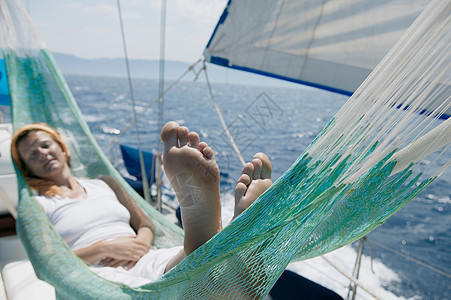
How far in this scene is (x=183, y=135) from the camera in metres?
0.79

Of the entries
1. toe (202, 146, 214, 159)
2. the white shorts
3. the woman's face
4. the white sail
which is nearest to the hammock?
the white shorts

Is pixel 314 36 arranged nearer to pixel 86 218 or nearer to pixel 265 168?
pixel 265 168

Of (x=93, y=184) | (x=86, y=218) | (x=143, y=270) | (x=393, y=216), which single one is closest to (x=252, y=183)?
(x=143, y=270)

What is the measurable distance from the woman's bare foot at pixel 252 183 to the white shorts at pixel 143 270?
1.24 ft

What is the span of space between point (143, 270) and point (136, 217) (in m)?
0.32

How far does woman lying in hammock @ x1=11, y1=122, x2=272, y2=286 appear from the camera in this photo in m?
0.74

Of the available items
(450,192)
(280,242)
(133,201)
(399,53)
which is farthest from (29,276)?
(450,192)

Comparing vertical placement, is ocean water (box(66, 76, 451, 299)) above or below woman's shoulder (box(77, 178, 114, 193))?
above

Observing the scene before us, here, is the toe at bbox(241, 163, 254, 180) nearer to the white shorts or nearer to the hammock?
the hammock

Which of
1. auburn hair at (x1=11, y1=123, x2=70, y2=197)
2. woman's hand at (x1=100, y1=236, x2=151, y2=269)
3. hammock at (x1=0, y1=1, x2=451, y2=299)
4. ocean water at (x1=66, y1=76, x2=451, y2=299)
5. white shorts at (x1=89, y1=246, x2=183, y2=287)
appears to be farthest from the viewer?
ocean water at (x1=66, y1=76, x2=451, y2=299)

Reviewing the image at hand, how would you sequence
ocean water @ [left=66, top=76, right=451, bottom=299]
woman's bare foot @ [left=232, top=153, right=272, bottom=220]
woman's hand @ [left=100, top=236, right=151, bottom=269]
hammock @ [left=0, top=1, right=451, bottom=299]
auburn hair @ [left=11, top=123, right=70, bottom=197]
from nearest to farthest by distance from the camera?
hammock @ [left=0, top=1, right=451, bottom=299]
woman's bare foot @ [left=232, top=153, right=272, bottom=220]
woman's hand @ [left=100, top=236, right=151, bottom=269]
auburn hair @ [left=11, top=123, right=70, bottom=197]
ocean water @ [left=66, top=76, right=451, bottom=299]

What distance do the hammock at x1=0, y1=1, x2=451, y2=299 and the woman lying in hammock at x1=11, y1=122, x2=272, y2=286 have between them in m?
0.10

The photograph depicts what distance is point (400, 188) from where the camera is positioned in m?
0.67

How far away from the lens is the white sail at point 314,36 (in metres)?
1.15
